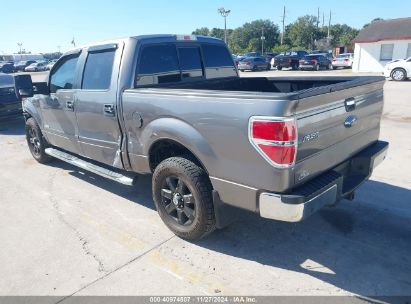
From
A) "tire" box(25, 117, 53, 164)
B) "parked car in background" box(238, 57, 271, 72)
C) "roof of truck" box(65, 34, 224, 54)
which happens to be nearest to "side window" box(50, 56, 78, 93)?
"roof of truck" box(65, 34, 224, 54)

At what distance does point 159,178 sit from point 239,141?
122 centimetres

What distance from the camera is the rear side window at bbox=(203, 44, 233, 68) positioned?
4.86 m

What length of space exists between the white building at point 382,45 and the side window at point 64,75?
29.2 m

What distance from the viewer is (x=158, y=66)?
4.21 m

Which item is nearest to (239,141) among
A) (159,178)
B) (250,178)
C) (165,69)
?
(250,178)

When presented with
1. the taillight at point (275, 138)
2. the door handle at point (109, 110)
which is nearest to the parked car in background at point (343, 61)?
the door handle at point (109, 110)

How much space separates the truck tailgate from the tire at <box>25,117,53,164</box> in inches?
197

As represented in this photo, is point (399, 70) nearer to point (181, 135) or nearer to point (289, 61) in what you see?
point (289, 61)

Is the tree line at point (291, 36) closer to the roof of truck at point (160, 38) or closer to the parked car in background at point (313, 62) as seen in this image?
the parked car in background at point (313, 62)

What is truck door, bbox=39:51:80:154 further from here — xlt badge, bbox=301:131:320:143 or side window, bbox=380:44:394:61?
side window, bbox=380:44:394:61

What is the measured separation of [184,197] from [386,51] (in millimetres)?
31099

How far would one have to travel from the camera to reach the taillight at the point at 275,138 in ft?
8.45

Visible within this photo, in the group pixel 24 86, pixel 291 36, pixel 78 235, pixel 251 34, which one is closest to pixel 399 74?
pixel 24 86

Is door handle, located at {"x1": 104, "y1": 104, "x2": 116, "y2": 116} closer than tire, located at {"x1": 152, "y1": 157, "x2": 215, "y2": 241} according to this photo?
No
